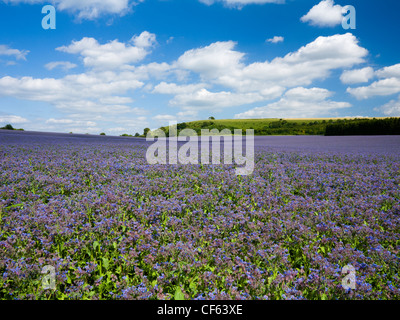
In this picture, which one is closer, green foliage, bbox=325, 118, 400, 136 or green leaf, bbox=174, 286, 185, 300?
green leaf, bbox=174, 286, 185, 300

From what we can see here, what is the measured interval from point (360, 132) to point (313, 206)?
183ft

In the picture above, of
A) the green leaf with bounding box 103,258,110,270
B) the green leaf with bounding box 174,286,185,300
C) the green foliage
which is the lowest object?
the green leaf with bounding box 174,286,185,300

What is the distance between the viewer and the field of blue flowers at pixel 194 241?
9.95 feet

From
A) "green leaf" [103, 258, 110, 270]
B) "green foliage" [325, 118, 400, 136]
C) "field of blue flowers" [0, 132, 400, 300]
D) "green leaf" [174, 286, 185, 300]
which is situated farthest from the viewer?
"green foliage" [325, 118, 400, 136]

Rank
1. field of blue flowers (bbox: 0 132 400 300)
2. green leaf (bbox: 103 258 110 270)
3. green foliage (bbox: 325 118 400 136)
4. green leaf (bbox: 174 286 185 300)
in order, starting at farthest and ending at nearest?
green foliage (bbox: 325 118 400 136)
green leaf (bbox: 103 258 110 270)
field of blue flowers (bbox: 0 132 400 300)
green leaf (bbox: 174 286 185 300)

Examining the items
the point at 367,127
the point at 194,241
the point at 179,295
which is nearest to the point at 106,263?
the point at 179,295

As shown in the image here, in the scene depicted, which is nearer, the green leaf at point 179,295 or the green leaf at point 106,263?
the green leaf at point 179,295

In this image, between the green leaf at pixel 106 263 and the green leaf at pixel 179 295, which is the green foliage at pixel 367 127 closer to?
the green leaf at pixel 179 295

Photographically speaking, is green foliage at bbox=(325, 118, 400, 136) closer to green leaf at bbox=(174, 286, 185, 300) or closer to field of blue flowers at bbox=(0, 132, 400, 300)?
field of blue flowers at bbox=(0, 132, 400, 300)

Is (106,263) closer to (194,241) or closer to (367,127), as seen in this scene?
(194,241)

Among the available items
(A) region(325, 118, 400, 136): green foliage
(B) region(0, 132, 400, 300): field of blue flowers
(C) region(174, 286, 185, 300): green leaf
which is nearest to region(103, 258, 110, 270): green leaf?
(B) region(0, 132, 400, 300): field of blue flowers

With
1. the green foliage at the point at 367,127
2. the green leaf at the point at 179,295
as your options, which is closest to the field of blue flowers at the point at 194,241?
the green leaf at the point at 179,295

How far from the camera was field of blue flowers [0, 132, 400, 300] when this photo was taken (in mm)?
3033

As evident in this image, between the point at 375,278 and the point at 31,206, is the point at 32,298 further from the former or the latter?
the point at 375,278
